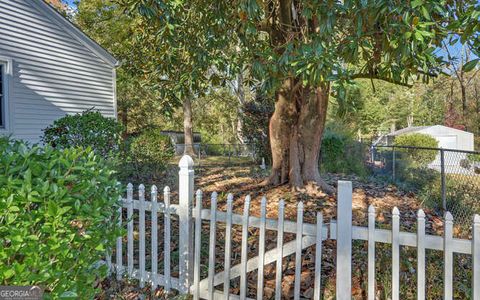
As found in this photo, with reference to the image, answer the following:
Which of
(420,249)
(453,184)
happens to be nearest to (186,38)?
(420,249)

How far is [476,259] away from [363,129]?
1449 inches

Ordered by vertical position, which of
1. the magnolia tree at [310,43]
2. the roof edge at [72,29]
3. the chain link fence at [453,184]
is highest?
the roof edge at [72,29]

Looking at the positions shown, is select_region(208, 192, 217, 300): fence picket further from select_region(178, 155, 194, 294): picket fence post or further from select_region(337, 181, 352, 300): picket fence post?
select_region(337, 181, 352, 300): picket fence post

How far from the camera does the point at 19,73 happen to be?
333 inches

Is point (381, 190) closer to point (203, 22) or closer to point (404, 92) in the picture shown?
point (203, 22)

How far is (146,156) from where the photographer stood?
25.3ft

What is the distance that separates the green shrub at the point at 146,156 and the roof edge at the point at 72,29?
15.0 feet

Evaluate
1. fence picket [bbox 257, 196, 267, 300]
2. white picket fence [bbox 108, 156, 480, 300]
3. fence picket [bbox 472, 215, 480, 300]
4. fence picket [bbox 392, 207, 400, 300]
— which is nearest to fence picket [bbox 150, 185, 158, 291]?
white picket fence [bbox 108, 156, 480, 300]

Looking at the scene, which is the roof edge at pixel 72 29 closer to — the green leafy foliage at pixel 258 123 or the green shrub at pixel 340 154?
the green leafy foliage at pixel 258 123

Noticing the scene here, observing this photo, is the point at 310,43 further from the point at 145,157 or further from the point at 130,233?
the point at 145,157

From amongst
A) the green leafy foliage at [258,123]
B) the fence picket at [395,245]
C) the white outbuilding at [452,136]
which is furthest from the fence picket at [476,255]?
the white outbuilding at [452,136]

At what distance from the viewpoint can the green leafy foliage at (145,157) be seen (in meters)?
7.67

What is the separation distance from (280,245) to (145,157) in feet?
18.7

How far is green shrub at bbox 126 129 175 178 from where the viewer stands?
303 inches
